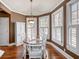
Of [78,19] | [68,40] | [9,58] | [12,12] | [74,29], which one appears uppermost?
[12,12]

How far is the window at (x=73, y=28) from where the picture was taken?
4.50m

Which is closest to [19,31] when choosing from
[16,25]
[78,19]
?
[16,25]

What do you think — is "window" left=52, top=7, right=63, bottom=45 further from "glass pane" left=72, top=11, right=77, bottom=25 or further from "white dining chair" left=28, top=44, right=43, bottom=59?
"white dining chair" left=28, top=44, right=43, bottom=59

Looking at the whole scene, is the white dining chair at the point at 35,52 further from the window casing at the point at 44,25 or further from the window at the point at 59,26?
the window casing at the point at 44,25

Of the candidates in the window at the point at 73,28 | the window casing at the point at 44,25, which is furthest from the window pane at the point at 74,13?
the window casing at the point at 44,25

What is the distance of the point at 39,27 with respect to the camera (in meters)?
11.0

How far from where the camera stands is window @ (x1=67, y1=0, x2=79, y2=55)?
14.8 ft

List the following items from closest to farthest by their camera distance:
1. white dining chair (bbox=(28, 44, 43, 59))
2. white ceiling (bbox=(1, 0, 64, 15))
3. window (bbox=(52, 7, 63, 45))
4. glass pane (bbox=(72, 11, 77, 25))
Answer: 1. glass pane (bbox=(72, 11, 77, 25))
2. white dining chair (bbox=(28, 44, 43, 59))
3. window (bbox=(52, 7, 63, 45))
4. white ceiling (bbox=(1, 0, 64, 15))

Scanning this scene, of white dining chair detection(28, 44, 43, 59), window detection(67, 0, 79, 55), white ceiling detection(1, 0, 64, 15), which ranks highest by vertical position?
white ceiling detection(1, 0, 64, 15)

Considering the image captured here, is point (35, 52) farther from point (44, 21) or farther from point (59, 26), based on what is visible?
point (44, 21)

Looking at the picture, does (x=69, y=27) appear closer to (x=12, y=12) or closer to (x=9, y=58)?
(x=9, y=58)

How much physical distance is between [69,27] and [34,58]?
1949 millimetres

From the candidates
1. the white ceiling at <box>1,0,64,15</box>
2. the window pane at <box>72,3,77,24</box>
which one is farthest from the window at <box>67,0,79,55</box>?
the white ceiling at <box>1,0,64,15</box>

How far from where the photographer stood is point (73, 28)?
4.85 metres
